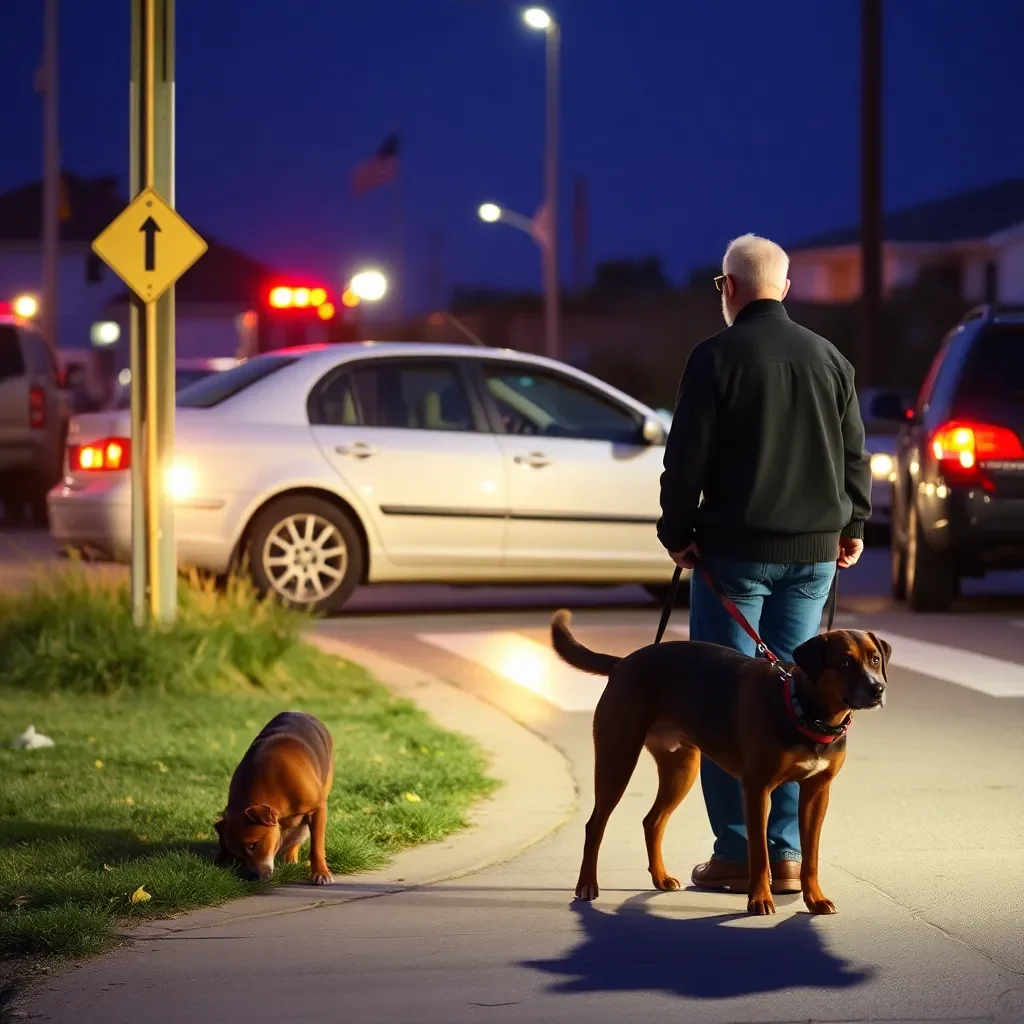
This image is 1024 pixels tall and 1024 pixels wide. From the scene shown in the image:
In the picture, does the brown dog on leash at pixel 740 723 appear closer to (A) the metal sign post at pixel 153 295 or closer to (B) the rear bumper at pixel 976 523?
(A) the metal sign post at pixel 153 295

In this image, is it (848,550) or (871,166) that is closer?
(848,550)

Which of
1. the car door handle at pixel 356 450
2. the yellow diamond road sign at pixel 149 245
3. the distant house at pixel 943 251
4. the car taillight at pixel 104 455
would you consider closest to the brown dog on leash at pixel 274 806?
the yellow diamond road sign at pixel 149 245

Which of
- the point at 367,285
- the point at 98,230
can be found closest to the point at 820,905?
the point at 367,285

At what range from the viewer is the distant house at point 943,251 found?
55.4 m

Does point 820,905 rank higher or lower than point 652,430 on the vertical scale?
lower

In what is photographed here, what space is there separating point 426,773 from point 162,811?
1.20 meters

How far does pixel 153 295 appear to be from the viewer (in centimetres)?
1054

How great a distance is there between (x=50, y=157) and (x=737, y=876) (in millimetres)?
34749

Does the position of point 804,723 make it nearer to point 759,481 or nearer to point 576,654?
point 759,481

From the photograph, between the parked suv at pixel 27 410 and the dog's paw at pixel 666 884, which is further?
the parked suv at pixel 27 410

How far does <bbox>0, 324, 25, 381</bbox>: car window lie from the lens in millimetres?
24234

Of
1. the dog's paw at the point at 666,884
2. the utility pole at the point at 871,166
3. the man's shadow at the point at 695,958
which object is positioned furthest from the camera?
the utility pole at the point at 871,166

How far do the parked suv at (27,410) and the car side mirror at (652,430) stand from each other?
38.7 feet

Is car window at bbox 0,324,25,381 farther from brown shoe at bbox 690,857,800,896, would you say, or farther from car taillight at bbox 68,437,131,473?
brown shoe at bbox 690,857,800,896
